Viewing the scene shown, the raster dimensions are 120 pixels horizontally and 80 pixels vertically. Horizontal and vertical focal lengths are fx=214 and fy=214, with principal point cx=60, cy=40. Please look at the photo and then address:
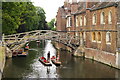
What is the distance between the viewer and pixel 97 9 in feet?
82.9

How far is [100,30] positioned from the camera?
80.3 ft

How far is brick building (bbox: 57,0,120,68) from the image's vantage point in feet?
69.3

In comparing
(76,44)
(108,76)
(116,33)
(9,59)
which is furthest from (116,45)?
(9,59)

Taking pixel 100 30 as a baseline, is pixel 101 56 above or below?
below

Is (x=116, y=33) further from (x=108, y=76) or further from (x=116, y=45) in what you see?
(x=108, y=76)

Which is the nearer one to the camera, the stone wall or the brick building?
the brick building

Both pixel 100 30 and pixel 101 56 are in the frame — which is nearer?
pixel 101 56

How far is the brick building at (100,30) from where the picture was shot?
21109 mm

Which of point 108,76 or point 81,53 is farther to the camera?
point 81,53

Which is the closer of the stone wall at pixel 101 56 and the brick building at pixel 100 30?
the brick building at pixel 100 30

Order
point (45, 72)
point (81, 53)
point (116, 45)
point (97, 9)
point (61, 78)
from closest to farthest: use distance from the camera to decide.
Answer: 1. point (61, 78)
2. point (45, 72)
3. point (116, 45)
4. point (97, 9)
5. point (81, 53)

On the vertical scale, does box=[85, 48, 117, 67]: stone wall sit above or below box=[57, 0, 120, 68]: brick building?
below

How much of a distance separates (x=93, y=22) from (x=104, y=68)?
7650 millimetres

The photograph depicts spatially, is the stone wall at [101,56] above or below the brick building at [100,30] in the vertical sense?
below
